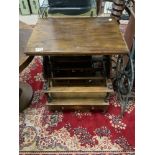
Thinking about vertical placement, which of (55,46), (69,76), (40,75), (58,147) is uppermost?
(55,46)

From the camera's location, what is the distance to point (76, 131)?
1.54m

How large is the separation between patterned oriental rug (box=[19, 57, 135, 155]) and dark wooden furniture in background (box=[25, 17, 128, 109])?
11cm

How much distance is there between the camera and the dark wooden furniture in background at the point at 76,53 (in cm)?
131

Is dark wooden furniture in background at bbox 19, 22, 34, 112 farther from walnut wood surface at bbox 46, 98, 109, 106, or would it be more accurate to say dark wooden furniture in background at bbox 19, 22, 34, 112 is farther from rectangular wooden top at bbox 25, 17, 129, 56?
walnut wood surface at bbox 46, 98, 109, 106

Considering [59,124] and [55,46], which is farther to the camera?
[59,124]

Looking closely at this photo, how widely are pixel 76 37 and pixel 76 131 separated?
0.65m

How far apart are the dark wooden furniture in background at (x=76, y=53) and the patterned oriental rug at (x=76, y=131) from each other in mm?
113

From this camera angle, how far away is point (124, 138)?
149 cm

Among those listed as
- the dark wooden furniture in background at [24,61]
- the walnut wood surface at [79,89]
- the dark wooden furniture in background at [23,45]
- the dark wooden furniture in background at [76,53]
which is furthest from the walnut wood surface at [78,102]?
the dark wooden furniture in background at [23,45]

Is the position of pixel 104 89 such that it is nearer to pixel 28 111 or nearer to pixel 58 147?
pixel 58 147

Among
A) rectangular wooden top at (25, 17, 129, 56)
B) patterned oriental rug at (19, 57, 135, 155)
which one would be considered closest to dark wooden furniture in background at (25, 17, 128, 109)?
rectangular wooden top at (25, 17, 129, 56)

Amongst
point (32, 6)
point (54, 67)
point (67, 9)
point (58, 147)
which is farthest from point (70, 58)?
point (32, 6)

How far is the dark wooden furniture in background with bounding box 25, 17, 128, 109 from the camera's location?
4.28 feet

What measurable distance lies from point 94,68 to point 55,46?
472mm
